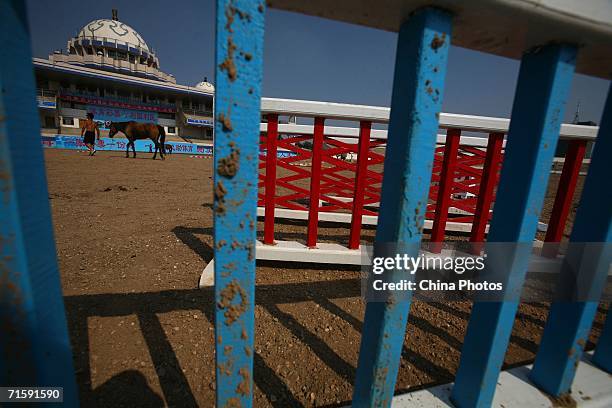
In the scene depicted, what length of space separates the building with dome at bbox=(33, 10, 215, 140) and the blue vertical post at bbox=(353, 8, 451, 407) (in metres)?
27.4

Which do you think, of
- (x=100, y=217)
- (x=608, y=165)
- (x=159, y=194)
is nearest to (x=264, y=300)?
(x=608, y=165)

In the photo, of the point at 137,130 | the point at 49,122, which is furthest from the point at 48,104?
the point at 137,130

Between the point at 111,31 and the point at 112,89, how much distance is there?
37.1 feet

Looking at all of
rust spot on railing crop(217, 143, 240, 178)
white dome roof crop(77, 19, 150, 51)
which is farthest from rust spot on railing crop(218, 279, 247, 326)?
white dome roof crop(77, 19, 150, 51)

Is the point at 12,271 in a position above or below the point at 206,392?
above

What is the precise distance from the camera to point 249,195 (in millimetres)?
507

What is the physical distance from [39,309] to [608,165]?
1.45m

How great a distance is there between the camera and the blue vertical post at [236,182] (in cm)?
44

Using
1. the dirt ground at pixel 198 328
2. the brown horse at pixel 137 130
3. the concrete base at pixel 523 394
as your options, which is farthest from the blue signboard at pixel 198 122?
the concrete base at pixel 523 394

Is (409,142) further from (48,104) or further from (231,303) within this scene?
(48,104)

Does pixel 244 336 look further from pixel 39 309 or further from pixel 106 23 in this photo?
pixel 106 23

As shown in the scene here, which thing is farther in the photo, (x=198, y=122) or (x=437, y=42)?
(x=198, y=122)

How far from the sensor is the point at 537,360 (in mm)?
961

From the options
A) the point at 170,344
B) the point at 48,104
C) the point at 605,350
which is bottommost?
the point at 170,344
